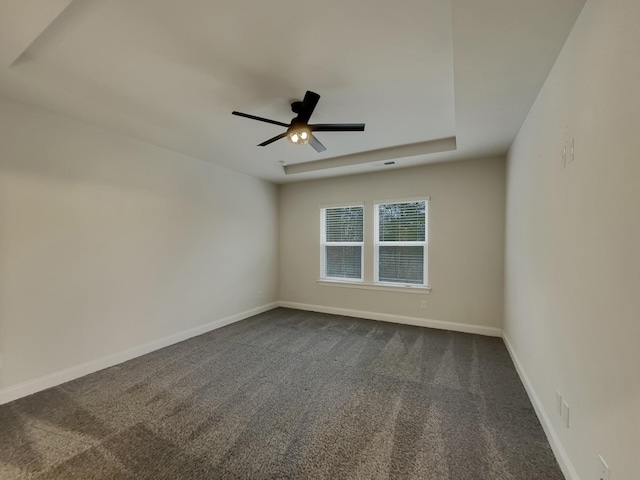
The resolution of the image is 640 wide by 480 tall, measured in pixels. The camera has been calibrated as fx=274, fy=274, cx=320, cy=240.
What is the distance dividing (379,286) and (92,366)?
3911 mm

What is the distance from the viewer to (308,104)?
2254 mm

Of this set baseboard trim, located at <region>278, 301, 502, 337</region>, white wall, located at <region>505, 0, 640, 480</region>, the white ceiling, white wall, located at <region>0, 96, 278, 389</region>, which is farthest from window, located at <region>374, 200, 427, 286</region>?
white wall, located at <region>0, 96, 278, 389</region>

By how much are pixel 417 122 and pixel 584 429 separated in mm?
2786

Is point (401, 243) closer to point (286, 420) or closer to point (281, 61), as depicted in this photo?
point (286, 420)

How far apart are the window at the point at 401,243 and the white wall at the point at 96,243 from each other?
103 inches

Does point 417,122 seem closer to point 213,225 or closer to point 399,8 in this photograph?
point 399,8

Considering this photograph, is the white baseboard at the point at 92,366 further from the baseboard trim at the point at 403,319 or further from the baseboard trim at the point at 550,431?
the baseboard trim at the point at 550,431

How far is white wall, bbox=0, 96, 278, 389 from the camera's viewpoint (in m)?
2.46

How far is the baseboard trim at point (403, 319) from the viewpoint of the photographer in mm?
3969

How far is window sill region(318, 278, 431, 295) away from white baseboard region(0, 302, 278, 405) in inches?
77.3

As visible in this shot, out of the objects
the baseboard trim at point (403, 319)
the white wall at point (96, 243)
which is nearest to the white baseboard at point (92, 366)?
the white wall at point (96, 243)

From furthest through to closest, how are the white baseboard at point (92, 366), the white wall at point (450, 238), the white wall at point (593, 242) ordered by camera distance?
the white wall at point (450, 238), the white baseboard at point (92, 366), the white wall at point (593, 242)

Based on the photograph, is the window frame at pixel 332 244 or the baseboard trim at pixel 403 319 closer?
the baseboard trim at pixel 403 319

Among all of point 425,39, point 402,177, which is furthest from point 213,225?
point 425,39
